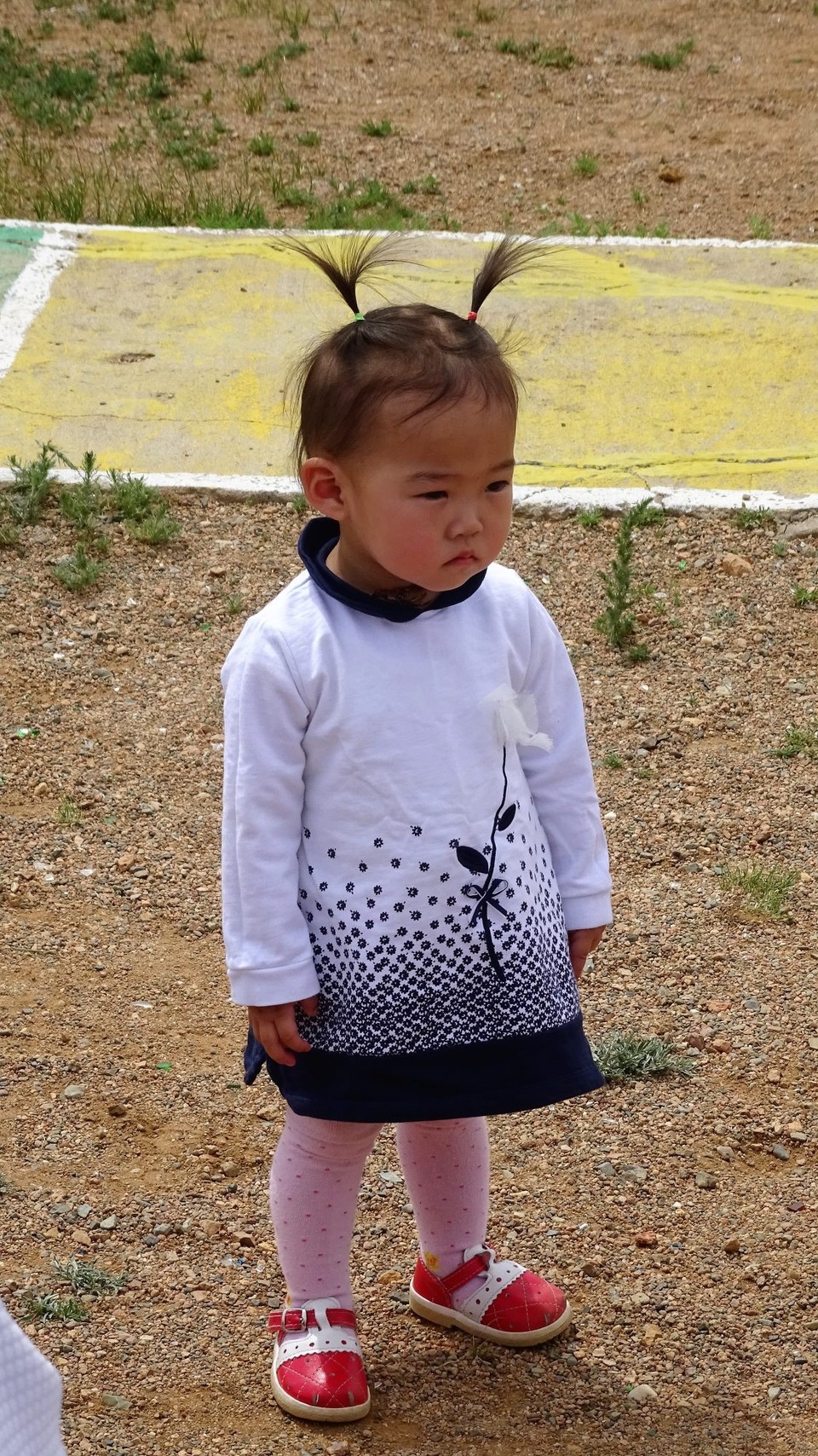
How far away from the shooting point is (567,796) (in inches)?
94.9

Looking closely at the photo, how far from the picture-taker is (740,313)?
20.2ft

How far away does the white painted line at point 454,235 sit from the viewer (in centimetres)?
679

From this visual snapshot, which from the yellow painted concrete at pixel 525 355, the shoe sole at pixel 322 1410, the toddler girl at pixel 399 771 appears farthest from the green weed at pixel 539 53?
the shoe sole at pixel 322 1410

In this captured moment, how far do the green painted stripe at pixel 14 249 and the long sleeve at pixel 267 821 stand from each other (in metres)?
4.56

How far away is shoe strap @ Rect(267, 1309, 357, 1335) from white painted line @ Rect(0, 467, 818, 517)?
2.96 m

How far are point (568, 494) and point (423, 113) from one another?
4.89 meters

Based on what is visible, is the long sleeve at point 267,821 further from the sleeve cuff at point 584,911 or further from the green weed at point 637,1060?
the green weed at point 637,1060

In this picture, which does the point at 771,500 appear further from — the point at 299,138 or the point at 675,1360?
the point at 299,138

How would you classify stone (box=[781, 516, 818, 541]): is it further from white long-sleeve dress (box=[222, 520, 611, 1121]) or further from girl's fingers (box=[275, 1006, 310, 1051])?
girl's fingers (box=[275, 1006, 310, 1051])

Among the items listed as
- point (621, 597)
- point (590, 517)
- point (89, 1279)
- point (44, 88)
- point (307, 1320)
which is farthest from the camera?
point (44, 88)

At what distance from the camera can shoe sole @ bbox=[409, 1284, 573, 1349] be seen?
103 inches

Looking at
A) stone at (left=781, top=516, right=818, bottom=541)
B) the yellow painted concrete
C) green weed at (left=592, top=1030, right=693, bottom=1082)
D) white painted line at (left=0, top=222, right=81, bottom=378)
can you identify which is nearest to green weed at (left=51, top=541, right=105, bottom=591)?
the yellow painted concrete

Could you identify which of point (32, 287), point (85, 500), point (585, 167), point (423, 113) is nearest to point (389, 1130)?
point (85, 500)

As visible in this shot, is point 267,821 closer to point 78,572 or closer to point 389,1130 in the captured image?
point 389,1130
